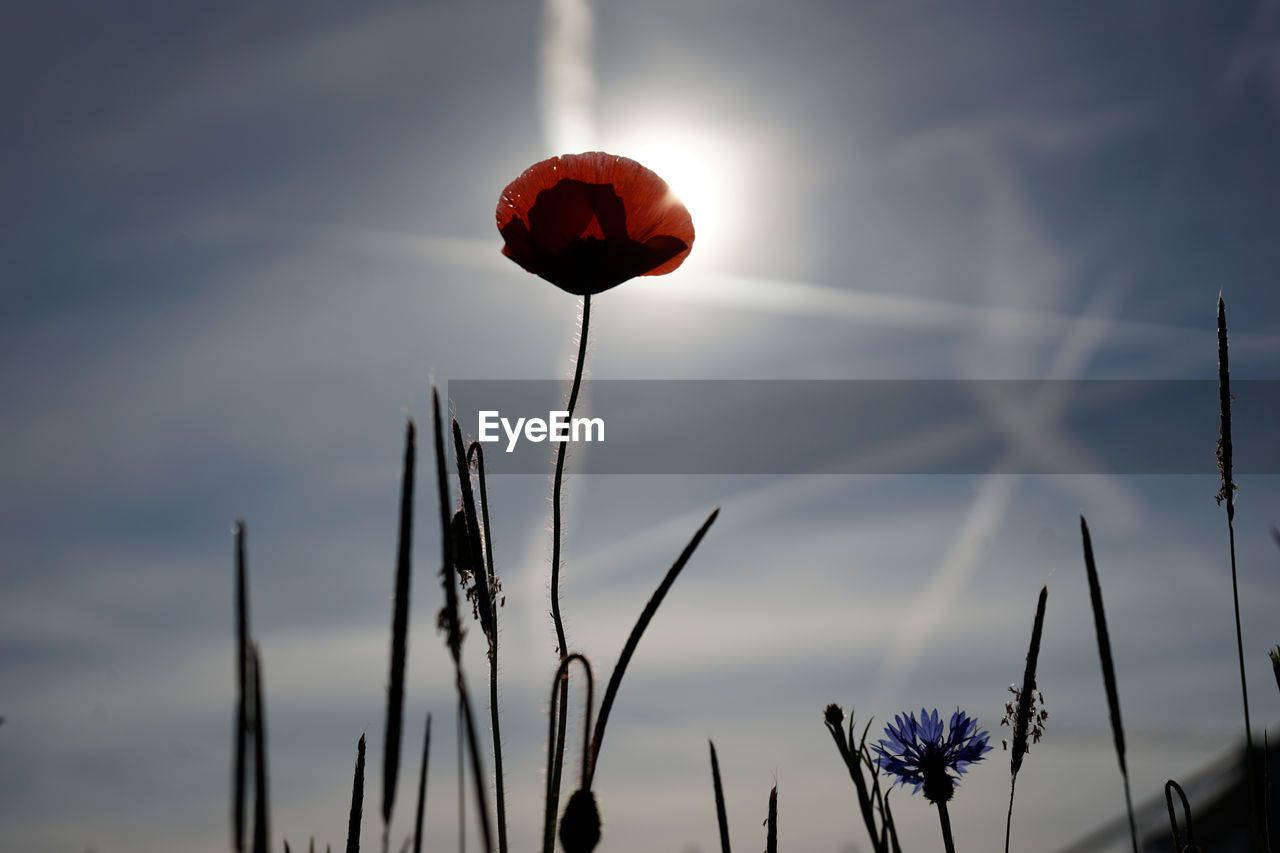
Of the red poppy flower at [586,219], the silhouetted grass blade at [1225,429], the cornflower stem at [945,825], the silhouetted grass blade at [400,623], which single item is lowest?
the cornflower stem at [945,825]

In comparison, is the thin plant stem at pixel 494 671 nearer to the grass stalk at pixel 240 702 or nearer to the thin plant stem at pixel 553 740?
the thin plant stem at pixel 553 740

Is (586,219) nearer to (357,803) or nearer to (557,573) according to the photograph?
(557,573)

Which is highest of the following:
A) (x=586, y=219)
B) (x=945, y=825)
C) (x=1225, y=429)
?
(x=586, y=219)

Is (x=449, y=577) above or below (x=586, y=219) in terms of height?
below

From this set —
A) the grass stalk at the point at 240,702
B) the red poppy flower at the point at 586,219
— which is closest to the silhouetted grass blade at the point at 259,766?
the grass stalk at the point at 240,702

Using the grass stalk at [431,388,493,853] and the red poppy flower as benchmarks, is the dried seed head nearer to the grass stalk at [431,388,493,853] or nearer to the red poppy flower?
the grass stalk at [431,388,493,853]

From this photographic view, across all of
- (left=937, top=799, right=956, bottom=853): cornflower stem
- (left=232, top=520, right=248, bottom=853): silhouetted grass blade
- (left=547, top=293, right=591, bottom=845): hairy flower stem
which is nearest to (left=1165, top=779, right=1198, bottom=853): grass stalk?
(left=937, top=799, right=956, bottom=853): cornflower stem

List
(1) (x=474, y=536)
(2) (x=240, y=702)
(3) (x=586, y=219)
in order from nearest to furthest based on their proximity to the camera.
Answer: (2) (x=240, y=702) → (1) (x=474, y=536) → (3) (x=586, y=219)

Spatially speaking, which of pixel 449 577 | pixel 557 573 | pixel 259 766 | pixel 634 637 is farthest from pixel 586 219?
pixel 259 766
